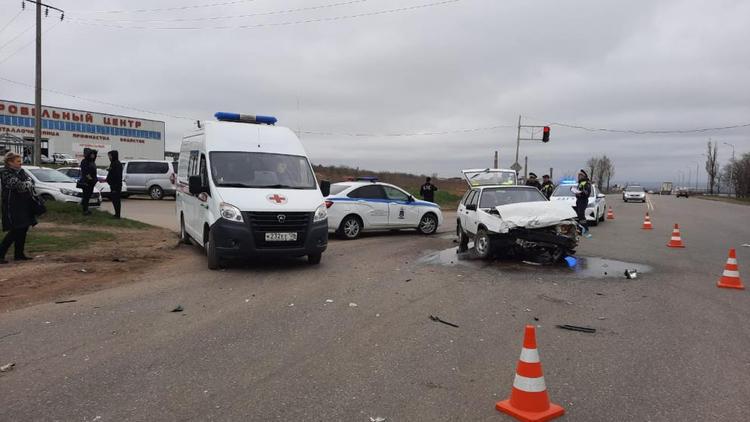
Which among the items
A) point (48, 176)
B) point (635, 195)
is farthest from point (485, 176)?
point (635, 195)

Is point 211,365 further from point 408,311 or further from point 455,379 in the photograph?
point 408,311

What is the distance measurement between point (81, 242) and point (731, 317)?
11.5 meters

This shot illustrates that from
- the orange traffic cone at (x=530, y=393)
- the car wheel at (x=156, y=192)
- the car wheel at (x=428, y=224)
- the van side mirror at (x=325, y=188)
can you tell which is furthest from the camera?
the car wheel at (x=156, y=192)

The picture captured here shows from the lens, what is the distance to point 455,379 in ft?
14.5

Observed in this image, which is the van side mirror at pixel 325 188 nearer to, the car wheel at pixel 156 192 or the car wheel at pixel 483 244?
the car wheel at pixel 483 244

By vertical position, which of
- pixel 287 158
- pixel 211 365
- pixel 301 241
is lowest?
pixel 211 365

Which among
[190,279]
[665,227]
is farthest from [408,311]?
[665,227]

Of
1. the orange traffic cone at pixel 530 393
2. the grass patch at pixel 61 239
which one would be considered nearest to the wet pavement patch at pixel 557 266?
the orange traffic cone at pixel 530 393

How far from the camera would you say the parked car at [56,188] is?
17.2m

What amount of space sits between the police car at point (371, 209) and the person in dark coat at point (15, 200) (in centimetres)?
648

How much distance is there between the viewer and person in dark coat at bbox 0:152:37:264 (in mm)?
8805

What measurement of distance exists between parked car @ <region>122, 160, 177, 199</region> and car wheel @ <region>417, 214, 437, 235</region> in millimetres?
15746

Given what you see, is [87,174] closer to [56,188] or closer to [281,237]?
[56,188]

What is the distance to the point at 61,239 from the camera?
1165 cm
